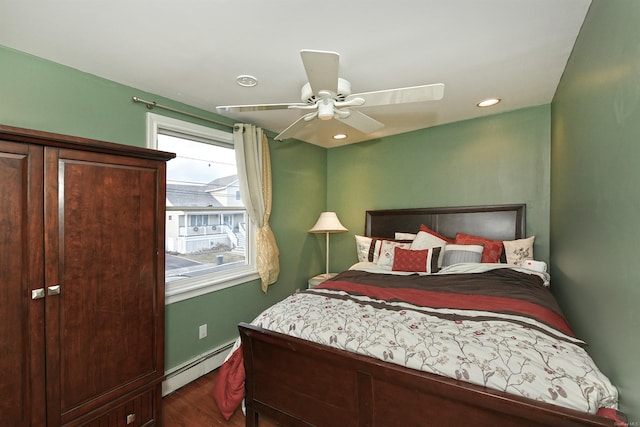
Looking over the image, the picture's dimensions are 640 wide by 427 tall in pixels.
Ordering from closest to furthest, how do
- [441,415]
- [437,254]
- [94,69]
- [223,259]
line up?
[441,415]
[94,69]
[437,254]
[223,259]

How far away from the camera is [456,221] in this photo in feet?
10.6

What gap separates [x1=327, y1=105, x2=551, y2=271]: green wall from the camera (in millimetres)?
2852

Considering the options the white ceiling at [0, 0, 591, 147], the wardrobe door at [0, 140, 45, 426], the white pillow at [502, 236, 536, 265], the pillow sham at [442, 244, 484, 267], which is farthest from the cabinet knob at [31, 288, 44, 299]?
the white pillow at [502, 236, 536, 265]

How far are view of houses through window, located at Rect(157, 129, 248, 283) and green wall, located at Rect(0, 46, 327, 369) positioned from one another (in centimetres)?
26

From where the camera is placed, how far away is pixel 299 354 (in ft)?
5.26

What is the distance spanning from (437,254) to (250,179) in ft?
6.80

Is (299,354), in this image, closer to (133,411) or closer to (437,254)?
(133,411)

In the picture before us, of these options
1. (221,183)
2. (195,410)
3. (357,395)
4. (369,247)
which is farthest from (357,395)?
(221,183)

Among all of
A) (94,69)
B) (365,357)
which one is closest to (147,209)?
(94,69)

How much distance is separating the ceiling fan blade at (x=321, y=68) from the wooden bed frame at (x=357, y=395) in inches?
57.4

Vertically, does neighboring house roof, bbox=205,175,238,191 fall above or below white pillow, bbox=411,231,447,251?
above

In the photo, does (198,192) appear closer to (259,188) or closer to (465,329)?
(259,188)

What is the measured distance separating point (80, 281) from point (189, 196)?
130 cm

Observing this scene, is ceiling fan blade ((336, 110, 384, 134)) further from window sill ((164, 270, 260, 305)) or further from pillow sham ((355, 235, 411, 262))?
window sill ((164, 270, 260, 305))
